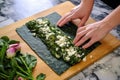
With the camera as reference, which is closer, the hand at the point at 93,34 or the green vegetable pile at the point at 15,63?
the green vegetable pile at the point at 15,63

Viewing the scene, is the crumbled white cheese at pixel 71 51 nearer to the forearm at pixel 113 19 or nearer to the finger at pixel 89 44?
the finger at pixel 89 44

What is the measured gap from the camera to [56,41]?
3.01 ft

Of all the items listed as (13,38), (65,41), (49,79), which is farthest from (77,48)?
(13,38)

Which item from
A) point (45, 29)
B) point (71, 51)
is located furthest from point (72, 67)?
point (45, 29)

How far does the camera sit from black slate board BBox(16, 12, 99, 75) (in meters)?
0.87

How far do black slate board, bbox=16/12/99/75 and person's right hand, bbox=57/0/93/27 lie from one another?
0.02m

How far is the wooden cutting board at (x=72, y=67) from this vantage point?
0.85 m

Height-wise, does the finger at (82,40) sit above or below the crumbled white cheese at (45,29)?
below

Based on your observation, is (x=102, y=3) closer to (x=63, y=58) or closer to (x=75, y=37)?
(x=75, y=37)

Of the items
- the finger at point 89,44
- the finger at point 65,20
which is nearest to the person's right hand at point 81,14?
the finger at point 65,20

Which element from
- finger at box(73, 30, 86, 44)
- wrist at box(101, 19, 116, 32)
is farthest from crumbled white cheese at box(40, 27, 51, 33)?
wrist at box(101, 19, 116, 32)

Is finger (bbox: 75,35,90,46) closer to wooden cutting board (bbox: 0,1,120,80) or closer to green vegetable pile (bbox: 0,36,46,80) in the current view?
wooden cutting board (bbox: 0,1,120,80)

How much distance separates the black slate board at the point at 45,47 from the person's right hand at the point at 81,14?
0.08 ft

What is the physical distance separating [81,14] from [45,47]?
0.22 metres
